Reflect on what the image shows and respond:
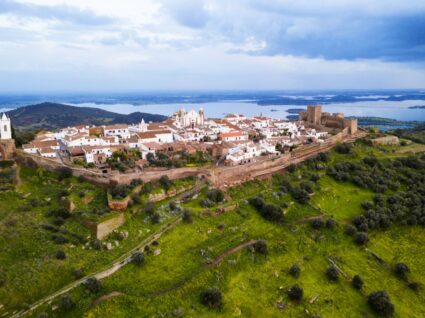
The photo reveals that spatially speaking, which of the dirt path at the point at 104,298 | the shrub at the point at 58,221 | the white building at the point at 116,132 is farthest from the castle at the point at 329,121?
the dirt path at the point at 104,298

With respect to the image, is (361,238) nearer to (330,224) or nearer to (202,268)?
(330,224)

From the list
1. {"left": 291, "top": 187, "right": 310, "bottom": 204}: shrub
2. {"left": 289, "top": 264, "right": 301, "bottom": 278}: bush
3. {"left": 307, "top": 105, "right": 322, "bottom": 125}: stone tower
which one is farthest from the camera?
{"left": 307, "top": 105, "right": 322, "bottom": 125}: stone tower

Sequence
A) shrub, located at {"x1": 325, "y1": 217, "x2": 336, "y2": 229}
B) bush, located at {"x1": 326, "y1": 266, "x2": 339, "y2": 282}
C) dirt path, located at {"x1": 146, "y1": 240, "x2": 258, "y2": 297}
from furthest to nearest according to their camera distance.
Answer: shrub, located at {"x1": 325, "y1": 217, "x2": 336, "y2": 229}
bush, located at {"x1": 326, "y1": 266, "x2": 339, "y2": 282}
dirt path, located at {"x1": 146, "y1": 240, "x2": 258, "y2": 297}

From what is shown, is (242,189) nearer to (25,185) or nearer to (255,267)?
(255,267)

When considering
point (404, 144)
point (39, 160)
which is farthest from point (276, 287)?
point (404, 144)

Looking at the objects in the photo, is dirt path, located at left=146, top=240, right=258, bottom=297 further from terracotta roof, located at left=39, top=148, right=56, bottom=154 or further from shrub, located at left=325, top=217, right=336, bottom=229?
terracotta roof, located at left=39, top=148, right=56, bottom=154

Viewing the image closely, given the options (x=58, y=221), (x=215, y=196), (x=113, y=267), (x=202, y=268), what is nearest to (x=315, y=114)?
(x=215, y=196)

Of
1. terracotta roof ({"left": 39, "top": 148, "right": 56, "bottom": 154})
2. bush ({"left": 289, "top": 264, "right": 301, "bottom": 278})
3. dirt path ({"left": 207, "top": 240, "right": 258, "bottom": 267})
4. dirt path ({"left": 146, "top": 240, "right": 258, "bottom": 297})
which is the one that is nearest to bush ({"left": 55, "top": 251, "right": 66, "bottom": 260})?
dirt path ({"left": 146, "top": 240, "right": 258, "bottom": 297})
